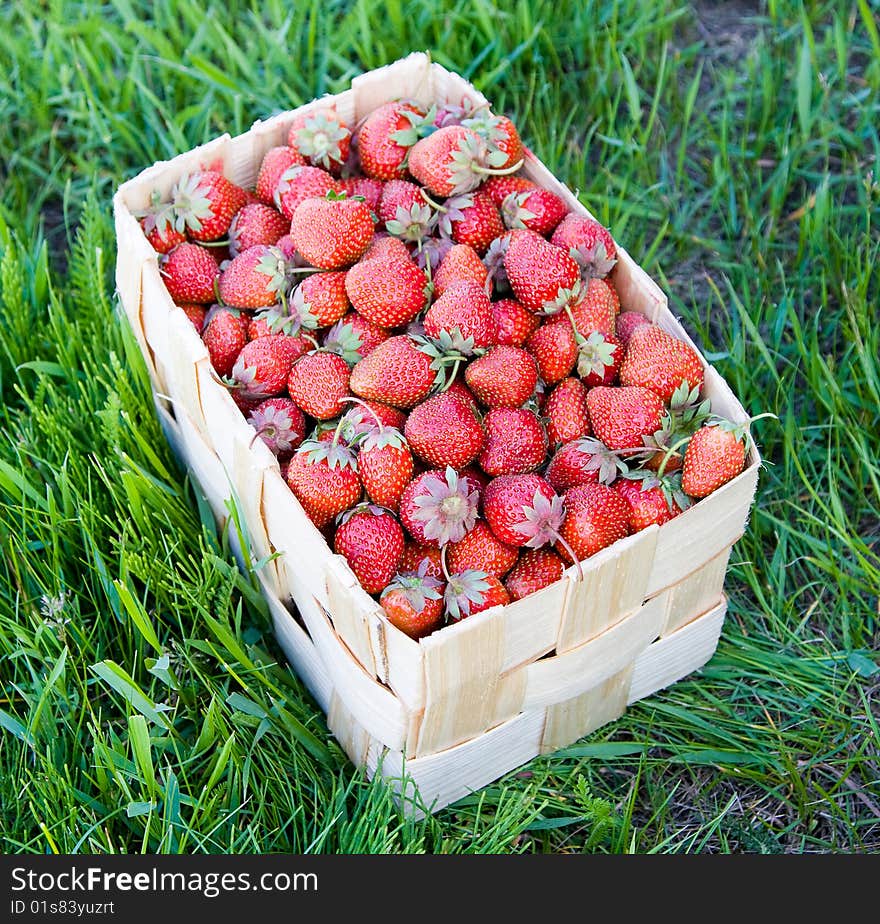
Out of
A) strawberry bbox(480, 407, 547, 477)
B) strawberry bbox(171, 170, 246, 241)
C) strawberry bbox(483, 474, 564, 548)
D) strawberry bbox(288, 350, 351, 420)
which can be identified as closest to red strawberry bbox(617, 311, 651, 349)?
strawberry bbox(480, 407, 547, 477)

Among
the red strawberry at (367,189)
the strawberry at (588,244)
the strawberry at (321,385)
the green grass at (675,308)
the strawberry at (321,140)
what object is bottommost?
the green grass at (675,308)

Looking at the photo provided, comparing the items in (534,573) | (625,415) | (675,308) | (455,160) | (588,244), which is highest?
(455,160)

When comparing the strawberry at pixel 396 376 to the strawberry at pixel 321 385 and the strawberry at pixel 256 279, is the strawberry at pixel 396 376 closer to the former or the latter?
the strawberry at pixel 321 385

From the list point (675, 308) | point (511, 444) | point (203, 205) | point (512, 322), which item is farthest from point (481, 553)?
point (675, 308)

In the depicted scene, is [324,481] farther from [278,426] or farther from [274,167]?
[274,167]

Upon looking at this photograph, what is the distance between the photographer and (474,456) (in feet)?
5.89

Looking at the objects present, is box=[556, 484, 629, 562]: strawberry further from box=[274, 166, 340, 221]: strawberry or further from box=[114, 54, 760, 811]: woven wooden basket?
box=[274, 166, 340, 221]: strawberry

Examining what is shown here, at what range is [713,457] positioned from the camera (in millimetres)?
1724

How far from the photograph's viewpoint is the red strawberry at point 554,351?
1.89m

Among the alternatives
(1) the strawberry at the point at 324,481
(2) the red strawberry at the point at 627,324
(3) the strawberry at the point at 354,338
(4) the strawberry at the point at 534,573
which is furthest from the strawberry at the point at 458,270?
(4) the strawberry at the point at 534,573

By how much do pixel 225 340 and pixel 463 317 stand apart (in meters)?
0.39

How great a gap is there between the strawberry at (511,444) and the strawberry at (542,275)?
19cm

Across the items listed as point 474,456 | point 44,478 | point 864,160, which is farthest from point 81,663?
point 864,160

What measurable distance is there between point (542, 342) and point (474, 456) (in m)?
0.23
